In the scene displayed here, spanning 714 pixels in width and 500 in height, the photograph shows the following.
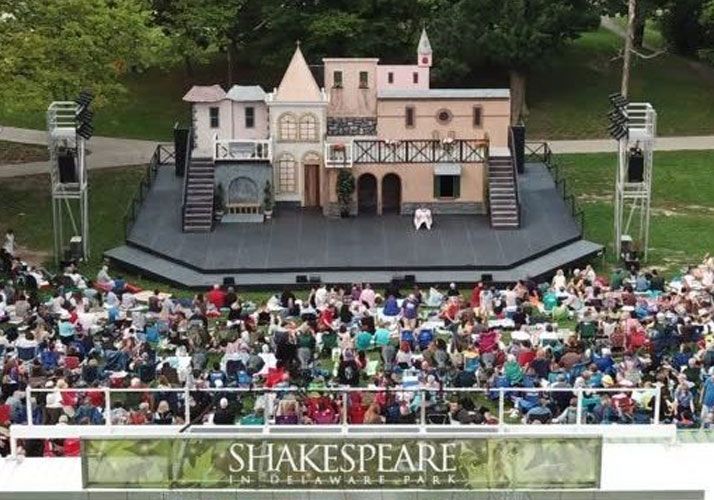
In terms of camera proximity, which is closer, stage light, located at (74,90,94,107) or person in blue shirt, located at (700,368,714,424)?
person in blue shirt, located at (700,368,714,424)

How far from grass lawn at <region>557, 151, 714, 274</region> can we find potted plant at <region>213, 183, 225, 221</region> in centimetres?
1279

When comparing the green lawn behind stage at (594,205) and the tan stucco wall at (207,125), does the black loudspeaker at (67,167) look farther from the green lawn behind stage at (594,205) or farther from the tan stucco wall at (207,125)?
the tan stucco wall at (207,125)

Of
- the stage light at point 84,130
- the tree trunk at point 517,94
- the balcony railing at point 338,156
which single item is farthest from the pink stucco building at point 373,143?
the tree trunk at point 517,94

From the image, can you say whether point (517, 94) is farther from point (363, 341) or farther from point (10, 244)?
point (363, 341)

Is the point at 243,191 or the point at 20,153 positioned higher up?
the point at 20,153

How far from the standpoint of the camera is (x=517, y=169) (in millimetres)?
50156

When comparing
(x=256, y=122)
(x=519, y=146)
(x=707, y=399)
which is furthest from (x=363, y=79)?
(x=707, y=399)

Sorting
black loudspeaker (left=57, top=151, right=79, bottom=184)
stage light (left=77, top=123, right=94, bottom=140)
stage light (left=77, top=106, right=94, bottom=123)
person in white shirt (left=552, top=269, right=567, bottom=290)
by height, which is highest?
stage light (left=77, top=106, right=94, bottom=123)

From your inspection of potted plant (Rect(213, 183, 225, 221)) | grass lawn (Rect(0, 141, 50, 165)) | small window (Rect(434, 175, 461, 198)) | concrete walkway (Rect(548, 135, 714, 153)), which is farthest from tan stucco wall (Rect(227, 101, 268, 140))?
concrete walkway (Rect(548, 135, 714, 153))

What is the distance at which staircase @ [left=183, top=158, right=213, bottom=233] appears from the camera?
150 feet

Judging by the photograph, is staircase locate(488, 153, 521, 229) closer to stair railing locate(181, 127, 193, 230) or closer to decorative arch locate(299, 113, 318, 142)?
decorative arch locate(299, 113, 318, 142)

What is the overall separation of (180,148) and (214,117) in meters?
2.71

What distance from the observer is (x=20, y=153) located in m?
57.2

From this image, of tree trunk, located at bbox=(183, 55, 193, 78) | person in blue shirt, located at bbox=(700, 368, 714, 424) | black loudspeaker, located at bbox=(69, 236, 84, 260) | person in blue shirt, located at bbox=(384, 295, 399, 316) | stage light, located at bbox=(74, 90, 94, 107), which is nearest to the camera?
person in blue shirt, located at bbox=(700, 368, 714, 424)
